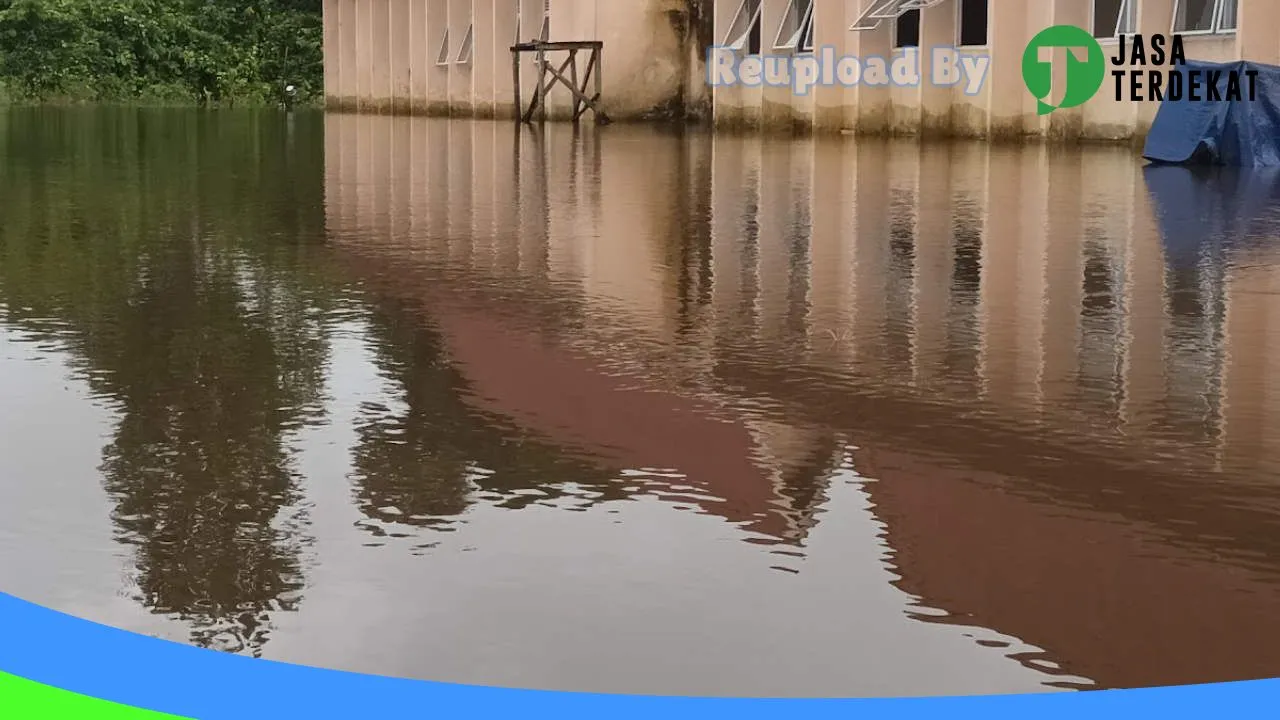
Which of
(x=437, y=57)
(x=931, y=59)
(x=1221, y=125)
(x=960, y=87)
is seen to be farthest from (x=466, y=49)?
(x=1221, y=125)

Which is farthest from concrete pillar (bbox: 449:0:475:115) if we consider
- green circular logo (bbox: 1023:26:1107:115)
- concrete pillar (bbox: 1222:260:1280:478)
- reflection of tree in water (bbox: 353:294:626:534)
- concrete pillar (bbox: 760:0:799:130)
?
reflection of tree in water (bbox: 353:294:626:534)

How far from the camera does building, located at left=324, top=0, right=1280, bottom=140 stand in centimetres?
2591

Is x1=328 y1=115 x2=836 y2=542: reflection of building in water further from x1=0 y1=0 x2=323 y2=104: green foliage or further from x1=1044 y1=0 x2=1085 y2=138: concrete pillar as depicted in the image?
x1=0 y1=0 x2=323 y2=104: green foliage

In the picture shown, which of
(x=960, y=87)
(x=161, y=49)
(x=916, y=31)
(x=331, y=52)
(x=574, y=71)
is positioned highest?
(x=161, y=49)

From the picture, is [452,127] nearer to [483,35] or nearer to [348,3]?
[483,35]

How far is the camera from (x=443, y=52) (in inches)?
2062

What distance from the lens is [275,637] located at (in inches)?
159

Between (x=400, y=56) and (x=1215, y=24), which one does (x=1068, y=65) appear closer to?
(x=1215, y=24)

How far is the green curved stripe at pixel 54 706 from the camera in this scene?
141 inches

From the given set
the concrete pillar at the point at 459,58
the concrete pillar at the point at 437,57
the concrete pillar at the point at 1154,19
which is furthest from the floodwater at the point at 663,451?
the concrete pillar at the point at 437,57

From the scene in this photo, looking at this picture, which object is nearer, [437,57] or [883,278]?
[883,278]

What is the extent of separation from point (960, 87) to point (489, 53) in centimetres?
2117

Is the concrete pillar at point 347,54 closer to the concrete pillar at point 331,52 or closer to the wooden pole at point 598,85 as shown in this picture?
the concrete pillar at point 331,52

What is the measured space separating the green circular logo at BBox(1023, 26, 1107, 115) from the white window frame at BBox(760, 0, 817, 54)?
7.87m
